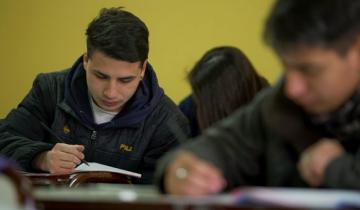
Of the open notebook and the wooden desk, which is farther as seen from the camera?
the open notebook

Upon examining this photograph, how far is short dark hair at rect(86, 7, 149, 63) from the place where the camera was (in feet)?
6.27

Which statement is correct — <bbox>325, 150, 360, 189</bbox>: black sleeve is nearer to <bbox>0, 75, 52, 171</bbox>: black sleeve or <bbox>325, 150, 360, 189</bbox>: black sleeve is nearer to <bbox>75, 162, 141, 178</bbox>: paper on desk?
<bbox>75, 162, 141, 178</bbox>: paper on desk

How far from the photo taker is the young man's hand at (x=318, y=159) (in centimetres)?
89

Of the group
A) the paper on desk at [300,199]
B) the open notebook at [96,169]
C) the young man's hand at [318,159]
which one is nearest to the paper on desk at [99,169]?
the open notebook at [96,169]

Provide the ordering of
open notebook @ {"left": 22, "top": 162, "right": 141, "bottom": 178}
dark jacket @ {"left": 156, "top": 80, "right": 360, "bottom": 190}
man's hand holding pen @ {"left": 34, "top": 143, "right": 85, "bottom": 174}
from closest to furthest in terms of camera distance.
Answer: dark jacket @ {"left": 156, "top": 80, "right": 360, "bottom": 190} < open notebook @ {"left": 22, "top": 162, "right": 141, "bottom": 178} < man's hand holding pen @ {"left": 34, "top": 143, "right": 85, "bottom": 174}

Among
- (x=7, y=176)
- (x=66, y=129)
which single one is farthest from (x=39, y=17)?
(x=7, y=176)

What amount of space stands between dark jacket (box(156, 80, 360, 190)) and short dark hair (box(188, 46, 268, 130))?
46 centimetres

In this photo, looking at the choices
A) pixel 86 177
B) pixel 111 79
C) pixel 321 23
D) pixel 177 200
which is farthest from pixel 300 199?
pixel 111 79

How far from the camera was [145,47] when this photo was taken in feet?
6.47

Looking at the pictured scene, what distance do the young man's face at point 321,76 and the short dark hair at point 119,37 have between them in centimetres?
105

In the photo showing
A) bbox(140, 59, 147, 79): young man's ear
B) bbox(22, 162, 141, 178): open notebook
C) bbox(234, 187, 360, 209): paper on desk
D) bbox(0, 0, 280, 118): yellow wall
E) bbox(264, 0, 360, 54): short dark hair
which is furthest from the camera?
bbox(0, 0, 280, 118): yellow wall

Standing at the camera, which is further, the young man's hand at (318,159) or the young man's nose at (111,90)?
the young man's nose at (111,90)

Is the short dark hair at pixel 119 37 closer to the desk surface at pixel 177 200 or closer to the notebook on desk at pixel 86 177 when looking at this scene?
the notebook on desk at pixel 86 177

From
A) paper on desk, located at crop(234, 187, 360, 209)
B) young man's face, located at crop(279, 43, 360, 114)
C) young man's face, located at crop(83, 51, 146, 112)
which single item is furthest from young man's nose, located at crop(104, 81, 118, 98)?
paper on desk, located at crop(234, 187, 360, 209)
